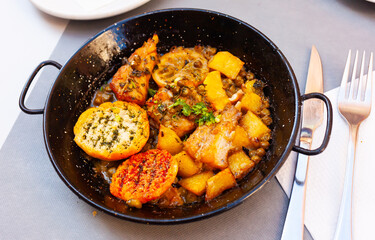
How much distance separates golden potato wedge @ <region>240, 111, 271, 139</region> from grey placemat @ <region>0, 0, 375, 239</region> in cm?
28

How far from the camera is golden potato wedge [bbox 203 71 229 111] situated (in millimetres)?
1890

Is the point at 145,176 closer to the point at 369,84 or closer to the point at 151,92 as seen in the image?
the point at 151,92

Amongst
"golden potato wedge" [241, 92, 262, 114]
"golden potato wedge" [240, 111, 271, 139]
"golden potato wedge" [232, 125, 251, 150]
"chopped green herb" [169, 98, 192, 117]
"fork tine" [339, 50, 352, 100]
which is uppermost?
"fork tine" [339, 50, 352, 100]

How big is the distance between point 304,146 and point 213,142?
54 cm

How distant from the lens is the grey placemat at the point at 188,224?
1.69 m

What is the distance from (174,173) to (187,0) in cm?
165

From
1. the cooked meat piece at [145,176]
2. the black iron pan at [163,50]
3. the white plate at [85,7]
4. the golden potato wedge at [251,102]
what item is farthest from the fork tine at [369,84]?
the white plate at [85,7]

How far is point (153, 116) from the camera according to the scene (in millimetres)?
1888

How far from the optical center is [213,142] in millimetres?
1693

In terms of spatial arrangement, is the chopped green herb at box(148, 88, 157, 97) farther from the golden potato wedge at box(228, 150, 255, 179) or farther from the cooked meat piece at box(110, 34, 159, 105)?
the golden potato wedge at box(228, 150, 255, 179)


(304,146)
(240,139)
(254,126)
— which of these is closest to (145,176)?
(240,139)

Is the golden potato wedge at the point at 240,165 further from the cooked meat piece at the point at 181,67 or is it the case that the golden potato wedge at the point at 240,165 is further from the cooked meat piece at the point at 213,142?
the cooked meat piece at the point at 181,67

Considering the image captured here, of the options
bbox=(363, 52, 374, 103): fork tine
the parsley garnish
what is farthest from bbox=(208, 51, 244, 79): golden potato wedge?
bbox=(363, 52, 374, 103): fork tine

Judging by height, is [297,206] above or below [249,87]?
below
